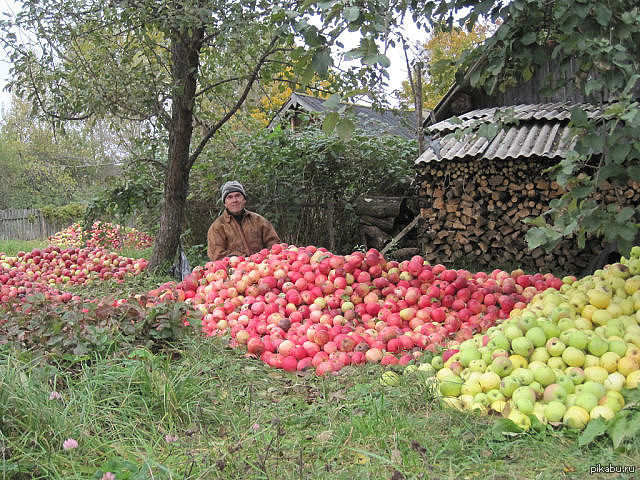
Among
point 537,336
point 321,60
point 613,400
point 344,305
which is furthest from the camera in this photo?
point 344,305

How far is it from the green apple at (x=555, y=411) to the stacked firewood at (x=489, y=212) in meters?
5.88

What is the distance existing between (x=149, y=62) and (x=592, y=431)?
247 inches

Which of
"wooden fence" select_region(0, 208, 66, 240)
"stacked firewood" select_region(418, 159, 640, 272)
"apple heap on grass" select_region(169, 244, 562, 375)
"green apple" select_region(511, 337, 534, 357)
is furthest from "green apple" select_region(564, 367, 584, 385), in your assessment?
"wooden fence" select_region(0, 208, 66, 240)

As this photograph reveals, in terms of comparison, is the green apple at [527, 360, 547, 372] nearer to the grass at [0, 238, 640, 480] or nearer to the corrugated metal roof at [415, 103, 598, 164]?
the grass at [0, 238, 640, 480]

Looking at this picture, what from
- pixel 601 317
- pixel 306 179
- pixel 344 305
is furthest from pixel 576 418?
pixel 306 179

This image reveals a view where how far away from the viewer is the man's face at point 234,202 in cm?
622

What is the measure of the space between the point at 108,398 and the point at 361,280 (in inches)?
93.2

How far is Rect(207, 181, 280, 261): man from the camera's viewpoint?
20.3 feet

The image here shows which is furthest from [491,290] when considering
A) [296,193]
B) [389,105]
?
[296,193]

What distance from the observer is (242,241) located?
20.5ft

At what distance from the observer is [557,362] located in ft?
8.84

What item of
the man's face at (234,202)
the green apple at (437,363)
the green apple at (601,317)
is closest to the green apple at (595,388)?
the green apple at (601,317)

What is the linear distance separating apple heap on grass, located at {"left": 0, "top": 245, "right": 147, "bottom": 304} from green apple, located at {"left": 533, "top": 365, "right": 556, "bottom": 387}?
611cm

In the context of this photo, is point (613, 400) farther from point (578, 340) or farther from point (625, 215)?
point (625, 215)
